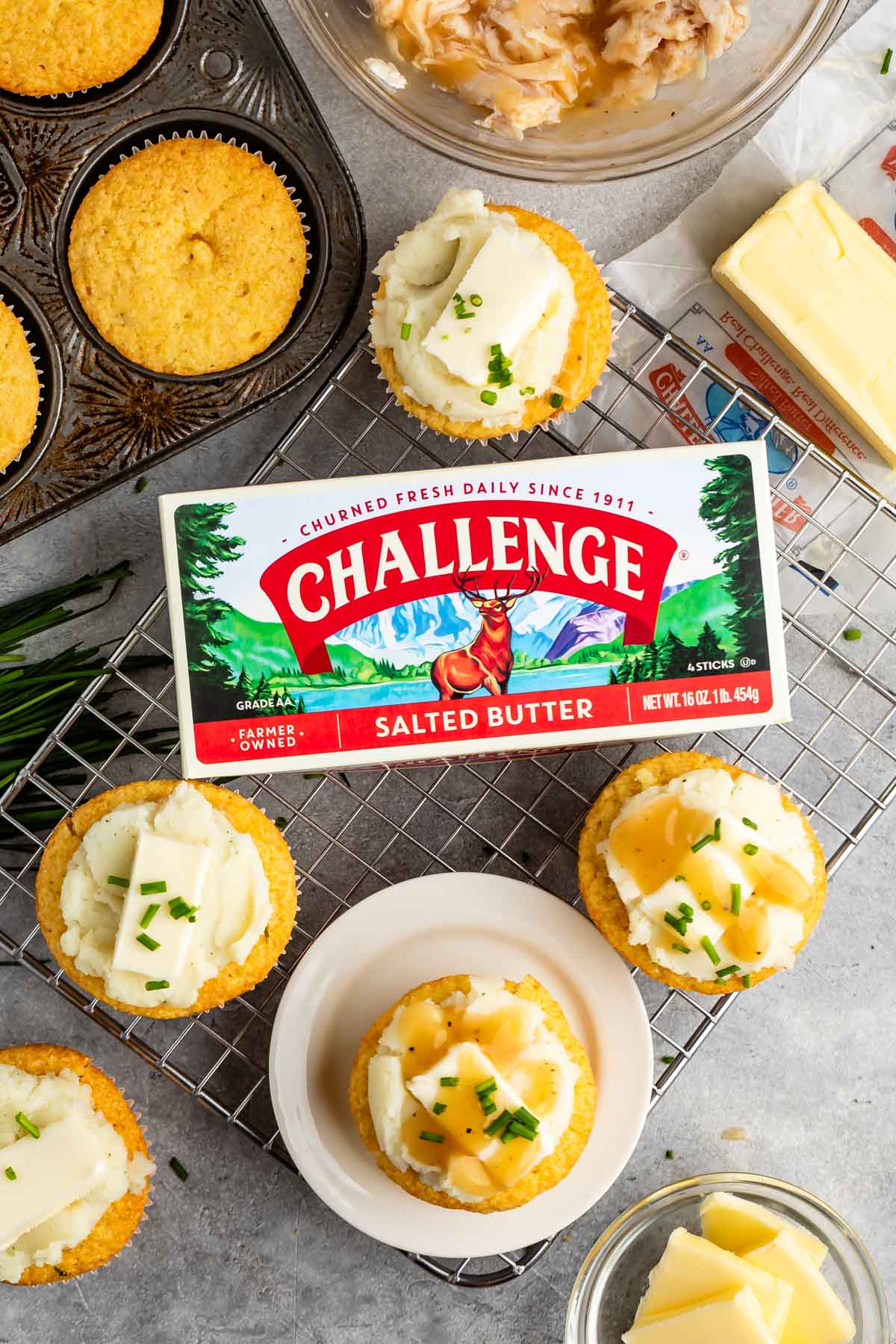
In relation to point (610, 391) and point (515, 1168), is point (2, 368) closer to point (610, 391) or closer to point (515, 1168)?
point (610, 391)

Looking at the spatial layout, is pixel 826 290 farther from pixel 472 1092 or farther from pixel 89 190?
pixel 472 1092

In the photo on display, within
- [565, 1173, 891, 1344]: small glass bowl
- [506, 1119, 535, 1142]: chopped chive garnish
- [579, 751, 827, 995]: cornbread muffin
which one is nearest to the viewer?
[506, 1119, 535, 1142]: chopped chive garnish

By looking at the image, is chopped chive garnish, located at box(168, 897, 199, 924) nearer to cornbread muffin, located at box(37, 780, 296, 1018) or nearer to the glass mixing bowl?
cornbread muffin, located at box(37, 780, 296, 1018)

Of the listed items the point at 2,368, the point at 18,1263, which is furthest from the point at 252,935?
the point at 2,368

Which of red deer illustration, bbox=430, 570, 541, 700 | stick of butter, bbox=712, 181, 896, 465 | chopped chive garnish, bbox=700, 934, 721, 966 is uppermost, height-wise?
stick of butter, bbox=712, 181, 896, 465

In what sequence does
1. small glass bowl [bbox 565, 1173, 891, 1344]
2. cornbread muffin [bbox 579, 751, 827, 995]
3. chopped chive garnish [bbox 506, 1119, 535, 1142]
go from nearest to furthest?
chopped chive garnish [bbox 506, 1119, 535, 1142] → cornbread muffin [bbox 579, 751, 827, 995] → small glass bowl [bbox 565, 1173, 891, 1344]

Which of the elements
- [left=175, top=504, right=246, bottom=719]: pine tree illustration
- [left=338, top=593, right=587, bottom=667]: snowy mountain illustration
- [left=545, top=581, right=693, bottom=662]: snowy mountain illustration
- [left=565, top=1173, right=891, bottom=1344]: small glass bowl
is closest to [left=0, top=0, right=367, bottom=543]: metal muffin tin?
Answer: [left=175, top=504, right=246, bottom=719]: pine tree illustration

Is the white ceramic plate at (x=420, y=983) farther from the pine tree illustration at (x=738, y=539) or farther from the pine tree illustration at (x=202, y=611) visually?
the pine tree illustration at (x=738, y=539)
